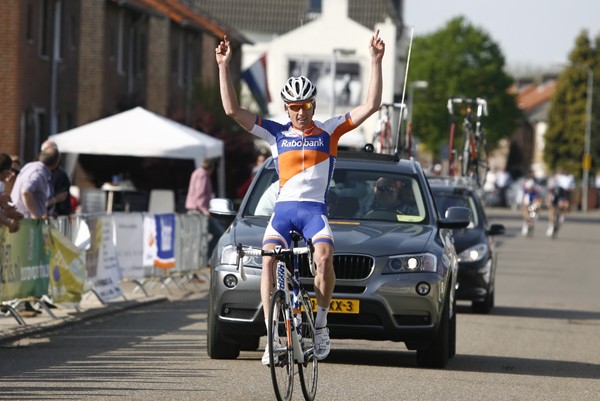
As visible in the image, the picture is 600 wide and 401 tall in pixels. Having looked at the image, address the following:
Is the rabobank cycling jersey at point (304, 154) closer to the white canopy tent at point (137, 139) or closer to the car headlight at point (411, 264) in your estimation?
the car headlight at point (411, 264)

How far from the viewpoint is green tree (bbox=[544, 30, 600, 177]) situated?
116312 mm

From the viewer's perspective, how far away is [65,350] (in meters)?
12.8

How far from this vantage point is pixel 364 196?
12.9 m

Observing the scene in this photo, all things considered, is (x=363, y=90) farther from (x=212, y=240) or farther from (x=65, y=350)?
(x=65, y=350)

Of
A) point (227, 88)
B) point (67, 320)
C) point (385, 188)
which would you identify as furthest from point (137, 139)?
point (227, 88)

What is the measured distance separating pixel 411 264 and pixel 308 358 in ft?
8.54

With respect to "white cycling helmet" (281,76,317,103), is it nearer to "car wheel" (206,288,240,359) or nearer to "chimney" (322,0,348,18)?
"car wheel" (206,288,240,359)

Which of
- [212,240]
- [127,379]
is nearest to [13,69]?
[212,240]

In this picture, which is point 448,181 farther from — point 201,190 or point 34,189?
point 201,190

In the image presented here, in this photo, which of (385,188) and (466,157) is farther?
(466,157)

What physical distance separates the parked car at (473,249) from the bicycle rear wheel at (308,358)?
839cm

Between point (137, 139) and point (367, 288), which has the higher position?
point (367, 288)

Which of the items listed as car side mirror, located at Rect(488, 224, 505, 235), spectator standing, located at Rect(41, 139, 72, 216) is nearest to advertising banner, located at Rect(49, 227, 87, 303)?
spectator standing, located at Rect(41, 139, 72, 216)

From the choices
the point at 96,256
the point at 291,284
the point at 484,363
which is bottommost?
the point at 96,256
